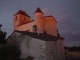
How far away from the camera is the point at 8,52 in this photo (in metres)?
25.2

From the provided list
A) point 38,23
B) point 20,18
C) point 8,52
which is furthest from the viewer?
point 20,18

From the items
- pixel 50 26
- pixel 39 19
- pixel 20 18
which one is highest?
pixel 20 18

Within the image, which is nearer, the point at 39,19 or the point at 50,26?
the point at 39,19

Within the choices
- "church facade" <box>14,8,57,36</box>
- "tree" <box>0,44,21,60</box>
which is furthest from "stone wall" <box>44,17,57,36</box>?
"tree" <box>0,44,21,60</box>

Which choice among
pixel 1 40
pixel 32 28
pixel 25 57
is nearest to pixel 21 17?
pixel 32 28

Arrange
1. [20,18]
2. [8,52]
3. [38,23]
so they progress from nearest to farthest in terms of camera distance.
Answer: [8,52] → [38,23] → [20,18]

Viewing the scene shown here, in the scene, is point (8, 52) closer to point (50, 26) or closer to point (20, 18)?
point (50, 26)

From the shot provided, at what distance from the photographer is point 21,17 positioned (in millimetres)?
53719

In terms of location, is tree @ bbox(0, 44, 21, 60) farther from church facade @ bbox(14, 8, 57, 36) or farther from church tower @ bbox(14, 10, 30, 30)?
church tower @ bbox(14, 10, 30, 30)

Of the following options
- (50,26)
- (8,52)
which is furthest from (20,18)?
(8,52)

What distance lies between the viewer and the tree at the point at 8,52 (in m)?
24.6

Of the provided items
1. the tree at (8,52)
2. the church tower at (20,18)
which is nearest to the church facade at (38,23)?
the church tower at (20,18)

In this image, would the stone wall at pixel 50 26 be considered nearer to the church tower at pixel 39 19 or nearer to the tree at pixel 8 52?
the church tower at pixel 39 19

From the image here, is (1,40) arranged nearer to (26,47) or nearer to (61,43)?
(26,47)
